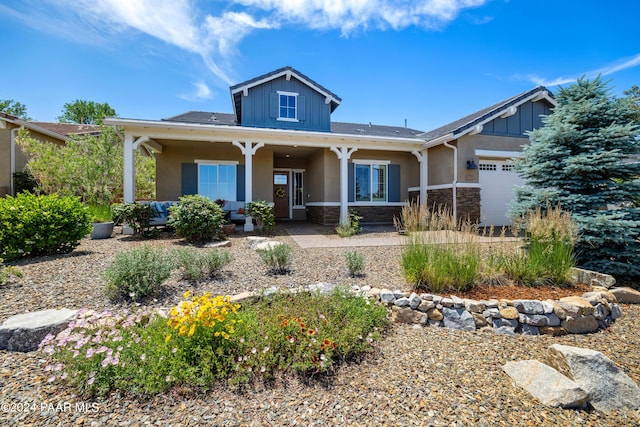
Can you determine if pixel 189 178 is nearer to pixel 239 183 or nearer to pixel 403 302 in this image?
pixel 239 183

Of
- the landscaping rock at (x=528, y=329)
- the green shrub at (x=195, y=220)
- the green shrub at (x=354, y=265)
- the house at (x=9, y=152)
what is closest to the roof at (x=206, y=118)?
the green shrub at (x=195, y=220)

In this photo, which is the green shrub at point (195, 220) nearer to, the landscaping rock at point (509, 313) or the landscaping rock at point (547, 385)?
the landscaping rock at point (509, 313)

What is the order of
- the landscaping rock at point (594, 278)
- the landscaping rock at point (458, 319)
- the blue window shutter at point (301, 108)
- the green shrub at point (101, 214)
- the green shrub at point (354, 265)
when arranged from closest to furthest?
1. the landscaping rock at point (458, 319)
2. the landscaping rock at point (594, 278)
3. the green shrub at point (354, 265)
4. the green shrub at point (101, 214)
5. the blue window shutter at point (301, 108)

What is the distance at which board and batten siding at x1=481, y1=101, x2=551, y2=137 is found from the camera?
31.6 ft

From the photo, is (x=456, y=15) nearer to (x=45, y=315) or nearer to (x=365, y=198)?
(x=365, y=198)

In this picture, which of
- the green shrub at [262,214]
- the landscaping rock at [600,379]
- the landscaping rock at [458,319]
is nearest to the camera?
the landscaping rock at [600,379]

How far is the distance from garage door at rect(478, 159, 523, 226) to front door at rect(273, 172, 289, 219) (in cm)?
812

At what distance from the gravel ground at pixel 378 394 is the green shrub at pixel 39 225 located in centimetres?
212

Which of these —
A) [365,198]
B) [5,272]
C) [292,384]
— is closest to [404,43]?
[365,198]

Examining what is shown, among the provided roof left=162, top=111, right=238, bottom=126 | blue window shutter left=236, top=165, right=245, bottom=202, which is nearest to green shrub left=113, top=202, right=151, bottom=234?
blue window shutter left=236, top=165, right=245, bottom=202

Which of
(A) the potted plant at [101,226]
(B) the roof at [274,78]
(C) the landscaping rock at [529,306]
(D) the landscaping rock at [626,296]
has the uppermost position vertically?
(B) the roof at [274,78]

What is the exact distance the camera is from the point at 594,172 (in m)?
5.09

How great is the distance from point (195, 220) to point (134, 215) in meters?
2.17

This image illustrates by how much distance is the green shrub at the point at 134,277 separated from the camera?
3336mm
